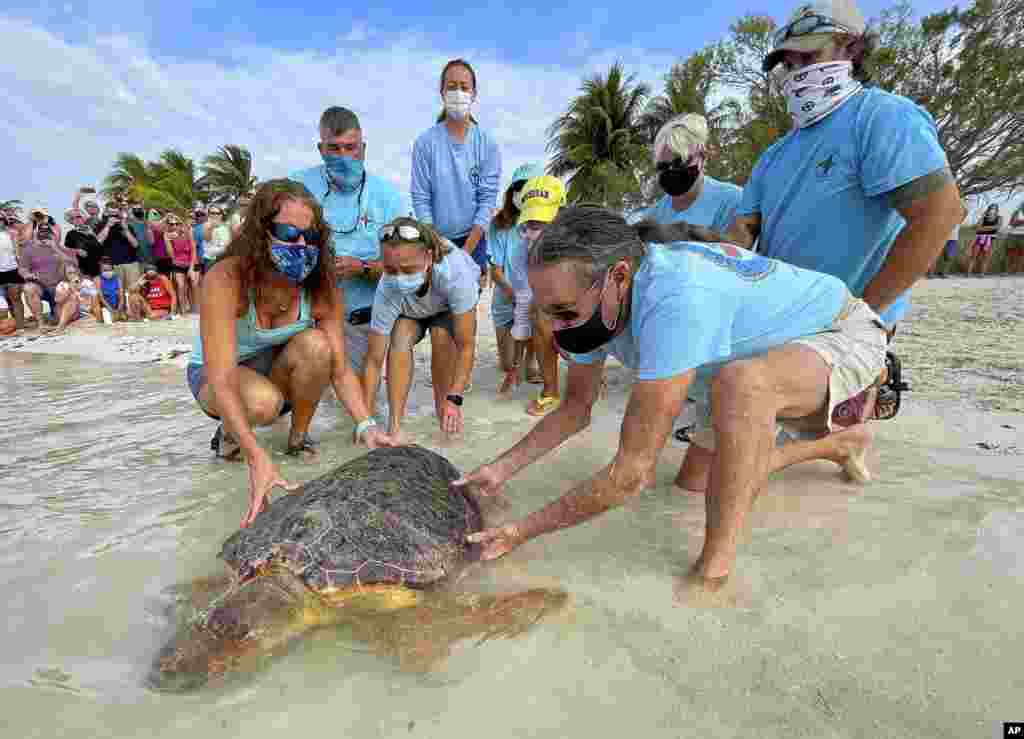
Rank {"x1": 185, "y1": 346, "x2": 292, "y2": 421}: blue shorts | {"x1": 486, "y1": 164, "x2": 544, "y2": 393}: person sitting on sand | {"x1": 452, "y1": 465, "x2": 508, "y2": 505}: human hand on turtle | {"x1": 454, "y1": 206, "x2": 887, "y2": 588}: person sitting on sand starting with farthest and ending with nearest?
{"x1": 486, "y1": 164, "x2": 544, "y2": 393}: person sitting on sand, {"x1": 185, "y1": 346, "x2": 292, "y2": 421}: blue shorts, {"x1": 452, "y1": 465, "x2": 508, "y2": 505}: human hand on turtle, {"x1": 454, "y1": 206, "x2": 887, "y2": 588}: person sitting on sand

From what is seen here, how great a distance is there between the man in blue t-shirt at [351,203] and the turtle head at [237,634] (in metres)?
2.26

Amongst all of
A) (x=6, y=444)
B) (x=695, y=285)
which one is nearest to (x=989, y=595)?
(x=695, y=285)

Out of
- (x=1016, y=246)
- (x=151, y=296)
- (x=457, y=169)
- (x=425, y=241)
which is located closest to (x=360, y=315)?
(x=425, y=241)

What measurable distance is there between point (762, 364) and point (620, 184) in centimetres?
2273

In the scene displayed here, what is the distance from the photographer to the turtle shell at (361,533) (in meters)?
1.57

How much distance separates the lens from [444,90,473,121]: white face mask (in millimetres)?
3893

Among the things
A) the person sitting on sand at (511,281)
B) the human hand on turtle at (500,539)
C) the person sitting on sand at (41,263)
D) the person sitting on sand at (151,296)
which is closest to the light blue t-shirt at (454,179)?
the person sitting on sand at (511,281)

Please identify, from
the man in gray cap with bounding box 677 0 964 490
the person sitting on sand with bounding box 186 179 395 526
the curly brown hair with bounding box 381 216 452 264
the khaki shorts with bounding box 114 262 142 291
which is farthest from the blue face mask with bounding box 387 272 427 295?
the khaki shorts with bounding box 114 262 142 291

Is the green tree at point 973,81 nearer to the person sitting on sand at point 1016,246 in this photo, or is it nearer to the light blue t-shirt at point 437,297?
the person sitting on sand at point 1016,246

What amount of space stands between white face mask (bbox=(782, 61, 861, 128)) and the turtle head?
2.53 meters

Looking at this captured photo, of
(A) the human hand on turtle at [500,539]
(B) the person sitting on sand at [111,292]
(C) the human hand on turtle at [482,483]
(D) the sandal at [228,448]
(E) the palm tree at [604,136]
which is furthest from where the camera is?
(E) the palm tree at [604,136]

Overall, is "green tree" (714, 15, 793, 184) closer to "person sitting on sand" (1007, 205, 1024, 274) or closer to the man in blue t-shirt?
"person sitting on sand" (1007, 205, 1024, 274)

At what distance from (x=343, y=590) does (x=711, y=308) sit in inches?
52.1

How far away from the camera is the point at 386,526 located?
1.69 metres
